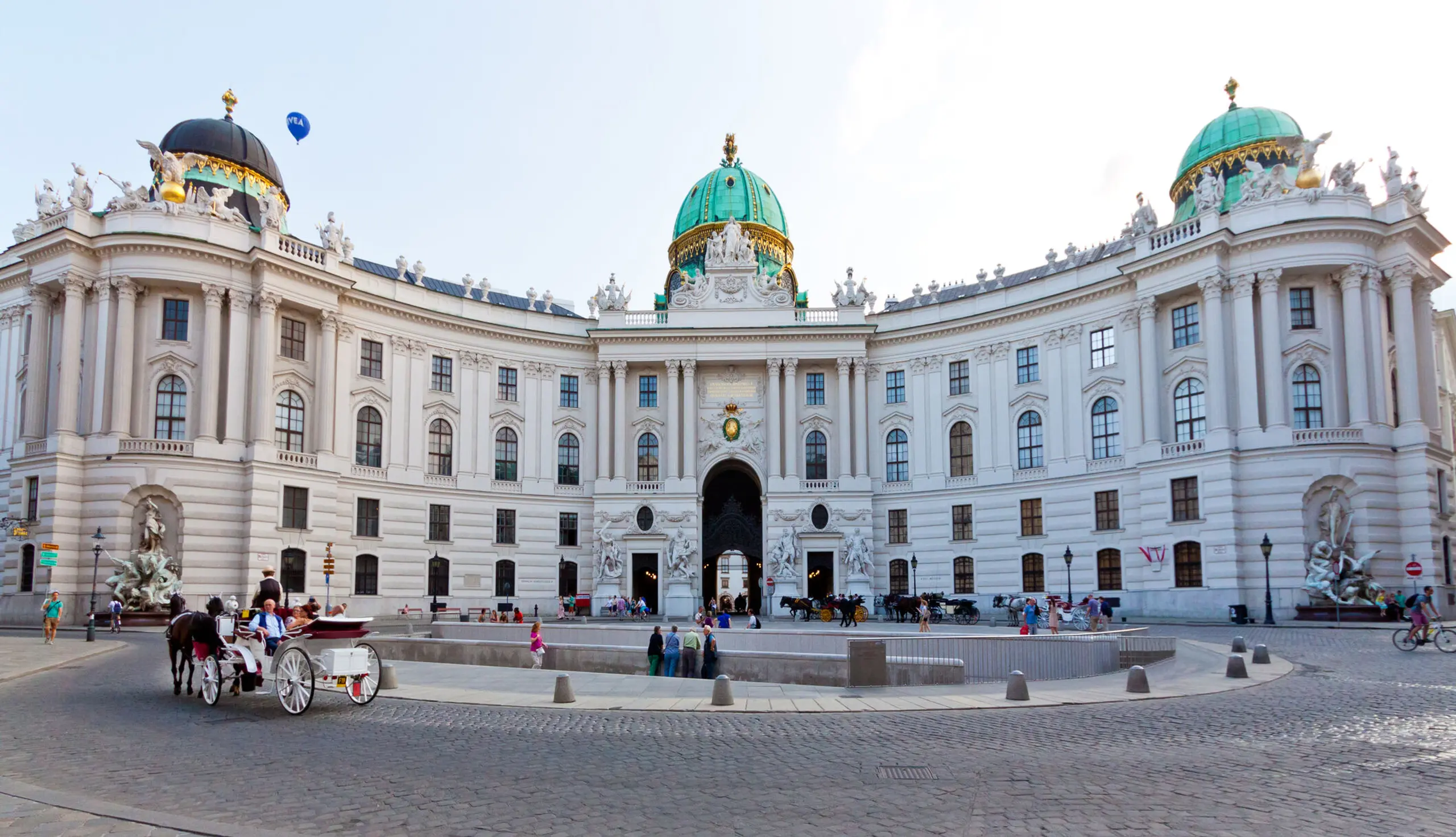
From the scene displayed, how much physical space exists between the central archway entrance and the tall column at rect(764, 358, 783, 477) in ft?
9.52

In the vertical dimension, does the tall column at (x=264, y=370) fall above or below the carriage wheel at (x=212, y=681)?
above

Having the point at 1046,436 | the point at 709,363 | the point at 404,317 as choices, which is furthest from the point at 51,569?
the point at 1046,436

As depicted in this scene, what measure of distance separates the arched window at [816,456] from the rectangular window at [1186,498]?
19.9 meters

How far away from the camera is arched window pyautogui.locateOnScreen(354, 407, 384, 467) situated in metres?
52.9

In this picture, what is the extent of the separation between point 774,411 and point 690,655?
116 feet

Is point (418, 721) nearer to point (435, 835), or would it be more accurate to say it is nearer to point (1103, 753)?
point (435, 835)

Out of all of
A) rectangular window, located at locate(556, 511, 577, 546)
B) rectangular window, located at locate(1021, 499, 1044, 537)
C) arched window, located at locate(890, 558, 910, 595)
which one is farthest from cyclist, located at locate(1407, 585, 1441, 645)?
rectangular window, located at locate(556, 511, 577, 546)

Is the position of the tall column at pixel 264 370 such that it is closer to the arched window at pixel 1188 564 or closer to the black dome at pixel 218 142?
the black dome at pixel 218 142

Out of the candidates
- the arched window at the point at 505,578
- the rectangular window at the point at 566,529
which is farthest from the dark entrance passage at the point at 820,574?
the arched window at the point at 505,578

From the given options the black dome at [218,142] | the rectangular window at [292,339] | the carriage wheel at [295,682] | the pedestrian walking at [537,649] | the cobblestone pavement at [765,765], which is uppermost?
the black dome at [218,142]

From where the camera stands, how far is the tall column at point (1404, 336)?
4516cm

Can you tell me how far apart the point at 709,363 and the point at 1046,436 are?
2012 centimetres

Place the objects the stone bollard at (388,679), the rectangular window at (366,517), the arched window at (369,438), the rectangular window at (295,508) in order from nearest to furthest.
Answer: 1. the stone bollard at (388,679)
2. the rectangular window at (295,508)
3. the rectangular window at (366,517)
4. the arched window at (369,438)

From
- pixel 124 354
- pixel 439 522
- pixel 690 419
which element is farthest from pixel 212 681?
pixel 690 419
